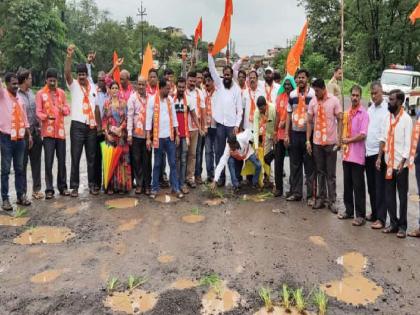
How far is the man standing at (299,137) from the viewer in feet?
21.0

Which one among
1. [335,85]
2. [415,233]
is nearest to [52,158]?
[335,85]

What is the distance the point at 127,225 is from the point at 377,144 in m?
3.43

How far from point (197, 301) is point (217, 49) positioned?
4605mm

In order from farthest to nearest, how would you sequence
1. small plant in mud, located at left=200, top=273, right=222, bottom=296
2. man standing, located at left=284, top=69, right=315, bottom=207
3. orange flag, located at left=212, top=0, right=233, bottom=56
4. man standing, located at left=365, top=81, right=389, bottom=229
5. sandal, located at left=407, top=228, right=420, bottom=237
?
1. orange flag, located at left=212, top=0, right=233, bottom=56
2. man standing, located at left=284, top=69, right=315, bottom=207
3. man standing, located at left=365, top=81, right=389, bottom=229
4. sandal, located at left=407, top=228, right=420, bottom=237
5. small plant in mud, located at left=200, top=273, right=222, bottom=296

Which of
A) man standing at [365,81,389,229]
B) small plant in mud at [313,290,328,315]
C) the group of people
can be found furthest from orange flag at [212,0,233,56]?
small plant in mud at [313,290,328,315]

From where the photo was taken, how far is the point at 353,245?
515 centimetres

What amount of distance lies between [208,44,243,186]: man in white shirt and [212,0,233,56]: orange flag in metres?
0.12

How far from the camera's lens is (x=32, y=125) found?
22.0ft

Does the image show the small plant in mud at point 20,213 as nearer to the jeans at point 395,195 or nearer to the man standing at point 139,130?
A: the man standing at point 139,130

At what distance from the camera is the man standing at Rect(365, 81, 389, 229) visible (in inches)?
217

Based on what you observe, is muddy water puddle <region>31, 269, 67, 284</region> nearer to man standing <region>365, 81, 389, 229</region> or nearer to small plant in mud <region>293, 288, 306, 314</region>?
small plant in mud <region>293, 288, 306, 314</region>

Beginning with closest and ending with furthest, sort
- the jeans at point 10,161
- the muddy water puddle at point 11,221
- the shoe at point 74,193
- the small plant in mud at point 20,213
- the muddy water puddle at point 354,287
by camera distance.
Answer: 1. the muddy water puddle at point 354,287
2. the muddy water puddle at point 11,221
3. the small plant in mud at point 20,213
4. the jeans at point 10,161
5. the shoe at point 74,193

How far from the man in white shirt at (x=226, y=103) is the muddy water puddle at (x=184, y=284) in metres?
3.49

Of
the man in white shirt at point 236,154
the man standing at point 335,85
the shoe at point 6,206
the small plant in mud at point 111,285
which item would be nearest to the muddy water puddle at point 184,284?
the small plant in mud at point 111,285
